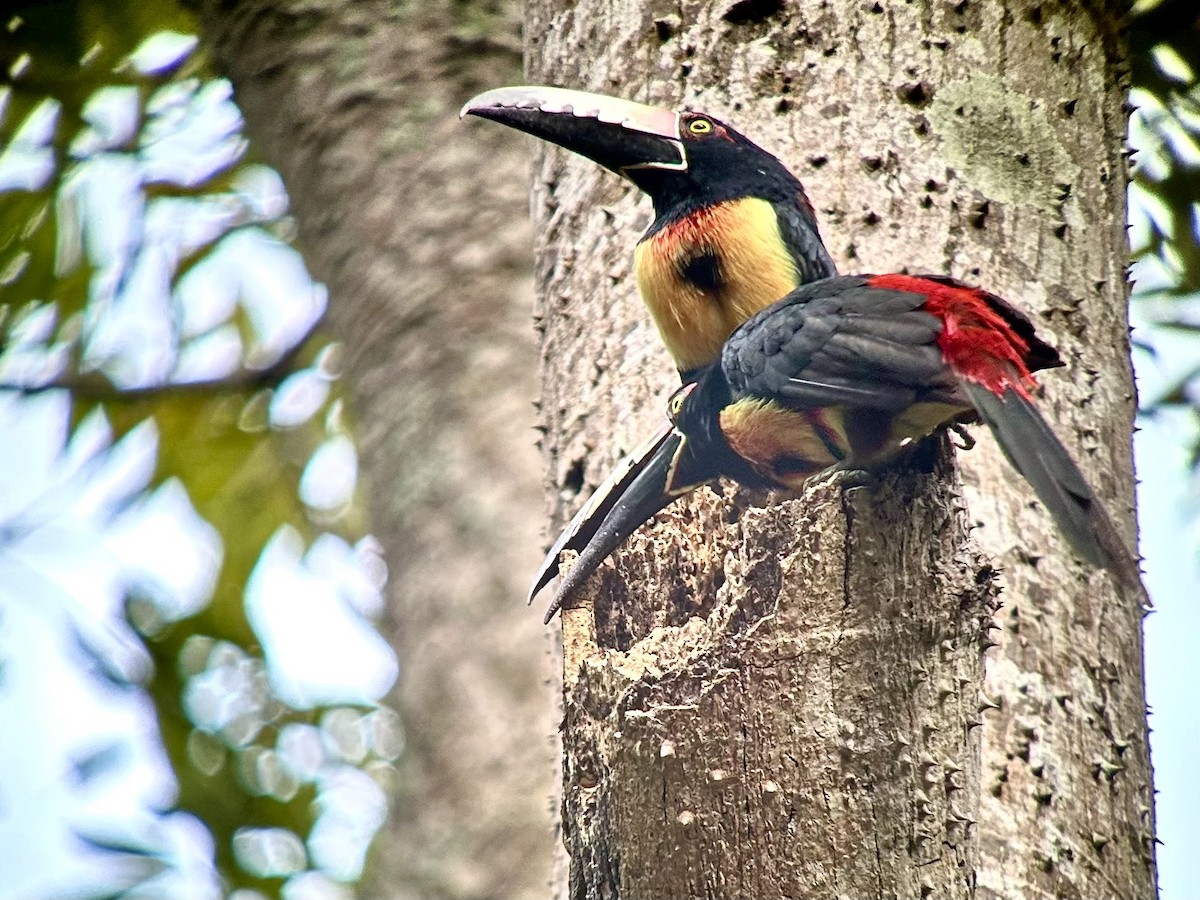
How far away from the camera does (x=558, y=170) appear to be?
2.86 metres

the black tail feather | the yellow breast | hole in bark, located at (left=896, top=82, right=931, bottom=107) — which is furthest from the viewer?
hole in bark, located at (left=896, top=82, right=931, bottom=107)

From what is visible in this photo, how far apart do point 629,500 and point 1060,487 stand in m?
0.58

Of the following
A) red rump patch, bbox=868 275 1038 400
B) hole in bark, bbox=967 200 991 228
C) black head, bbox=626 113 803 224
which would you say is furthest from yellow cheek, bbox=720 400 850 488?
hole in bark, bbox=967 200 991 228

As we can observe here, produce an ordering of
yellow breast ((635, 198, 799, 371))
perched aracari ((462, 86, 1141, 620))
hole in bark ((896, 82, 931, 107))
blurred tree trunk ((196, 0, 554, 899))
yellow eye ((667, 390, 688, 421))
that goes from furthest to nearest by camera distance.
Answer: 1. blurred tree trunk ((196, 0, 554, 899))
2. hole in bark ((896, 82, 931, 107))
3. yellow breast ((635, 198, 799, 371))
4. yellow eye ((667, 390, 688, 421))
5. perched aracari ((462, 86, 1141, 620))

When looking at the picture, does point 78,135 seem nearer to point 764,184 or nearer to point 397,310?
point 397,310

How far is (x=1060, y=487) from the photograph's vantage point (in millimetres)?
1650

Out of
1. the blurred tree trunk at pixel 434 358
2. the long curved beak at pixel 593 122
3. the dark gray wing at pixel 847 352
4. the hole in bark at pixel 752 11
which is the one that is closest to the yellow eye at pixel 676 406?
the dark gray wing at pixel 847 352

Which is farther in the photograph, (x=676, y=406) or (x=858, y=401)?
(x=676, y=406)

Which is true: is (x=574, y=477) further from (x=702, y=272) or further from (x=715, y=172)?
(x=715, y=172)

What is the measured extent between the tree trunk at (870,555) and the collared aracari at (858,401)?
64 millimetres

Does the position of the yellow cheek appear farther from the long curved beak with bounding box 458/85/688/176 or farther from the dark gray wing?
the long curved beak with bounding box 458/85/688/176

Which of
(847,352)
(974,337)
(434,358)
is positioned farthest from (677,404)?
(434,358)

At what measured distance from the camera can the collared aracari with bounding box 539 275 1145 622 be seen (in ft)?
A: 5.60

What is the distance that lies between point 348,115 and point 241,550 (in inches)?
63.8
